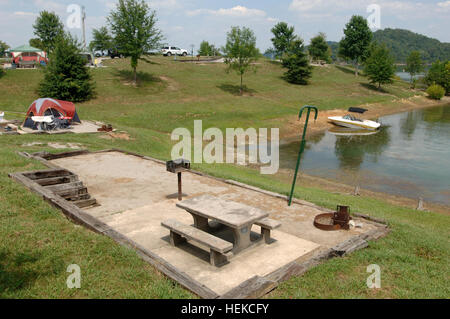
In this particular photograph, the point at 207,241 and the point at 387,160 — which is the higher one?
the point at 207,241

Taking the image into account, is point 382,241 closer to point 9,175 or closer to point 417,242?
point 417,242

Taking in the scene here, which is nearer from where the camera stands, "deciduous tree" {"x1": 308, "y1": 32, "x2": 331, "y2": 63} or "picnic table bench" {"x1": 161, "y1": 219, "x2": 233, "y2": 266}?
"picnic table bench" {"x1": 161, "y1": 219, "x2": 233, "y2": 266}

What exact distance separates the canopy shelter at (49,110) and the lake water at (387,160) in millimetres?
14436

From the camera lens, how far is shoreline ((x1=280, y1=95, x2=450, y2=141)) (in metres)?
32.5

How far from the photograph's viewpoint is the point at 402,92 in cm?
6412

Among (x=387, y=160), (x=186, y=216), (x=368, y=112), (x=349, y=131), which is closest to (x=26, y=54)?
(x=349, y=131)

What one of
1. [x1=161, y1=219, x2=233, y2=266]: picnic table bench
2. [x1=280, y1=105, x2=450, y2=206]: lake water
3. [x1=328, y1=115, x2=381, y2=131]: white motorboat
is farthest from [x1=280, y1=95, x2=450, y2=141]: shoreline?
[x1=161, y1=219, x2=233, y2=266]: picnic table bench

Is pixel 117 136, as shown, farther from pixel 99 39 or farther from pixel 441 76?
pixel 441 76

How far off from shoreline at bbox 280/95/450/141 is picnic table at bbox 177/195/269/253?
17089mm

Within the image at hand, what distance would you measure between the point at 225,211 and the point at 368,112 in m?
45.3

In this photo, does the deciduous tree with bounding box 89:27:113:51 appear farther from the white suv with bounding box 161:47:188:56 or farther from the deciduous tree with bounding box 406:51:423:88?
the deciduous tree with bounding box 406:51:423:88

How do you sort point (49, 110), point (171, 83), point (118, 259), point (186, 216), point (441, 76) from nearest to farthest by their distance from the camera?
point (118, 259), point (186, 216), point (49, 110), point (171, 83), point (441, 76)

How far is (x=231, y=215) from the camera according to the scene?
6473 millimetres
